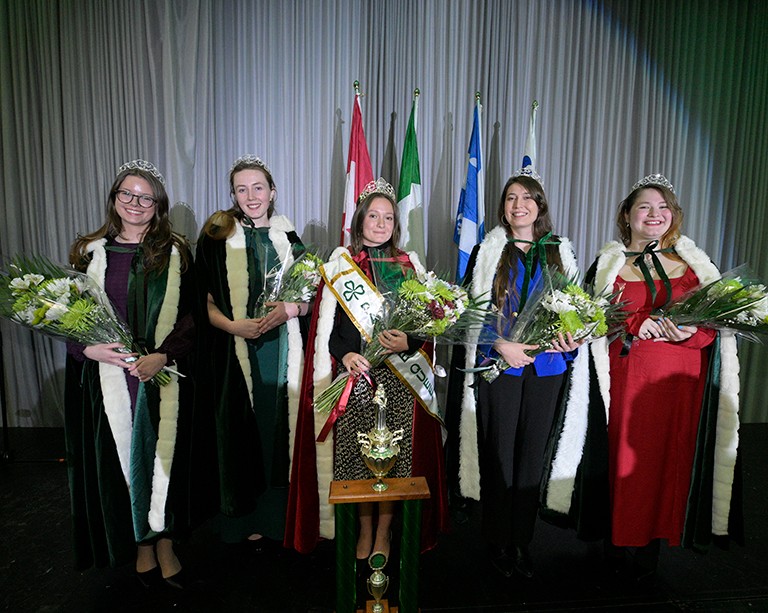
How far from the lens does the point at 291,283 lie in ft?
6.62

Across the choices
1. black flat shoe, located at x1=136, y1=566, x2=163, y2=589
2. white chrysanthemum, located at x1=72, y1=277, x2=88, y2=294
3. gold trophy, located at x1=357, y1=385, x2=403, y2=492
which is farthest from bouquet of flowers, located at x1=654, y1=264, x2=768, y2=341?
black flat shoe, located at x1=136, y1=566, x2=163, y2=589

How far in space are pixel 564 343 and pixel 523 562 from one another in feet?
3.56

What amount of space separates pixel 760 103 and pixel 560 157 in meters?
1.80

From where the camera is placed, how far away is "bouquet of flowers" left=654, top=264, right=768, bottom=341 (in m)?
1.70

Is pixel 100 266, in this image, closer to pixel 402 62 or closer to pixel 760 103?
pixel 402 62

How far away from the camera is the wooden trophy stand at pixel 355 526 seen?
139 centimetres

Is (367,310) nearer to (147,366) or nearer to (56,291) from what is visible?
(147,366)

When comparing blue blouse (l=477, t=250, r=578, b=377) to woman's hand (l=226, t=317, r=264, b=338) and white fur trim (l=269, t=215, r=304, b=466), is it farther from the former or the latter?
woman's hand (l=226, t=317, r=264, b=338)

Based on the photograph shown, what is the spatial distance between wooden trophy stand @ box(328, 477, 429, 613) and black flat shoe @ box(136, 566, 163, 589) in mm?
1003

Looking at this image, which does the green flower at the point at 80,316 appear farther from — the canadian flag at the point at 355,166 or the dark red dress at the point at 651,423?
the dark red dress at the point at 651,423

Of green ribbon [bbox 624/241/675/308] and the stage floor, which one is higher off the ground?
green ribbon [bbox 624/241/675/308]

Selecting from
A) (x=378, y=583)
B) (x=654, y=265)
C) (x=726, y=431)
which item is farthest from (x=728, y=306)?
(x=378, y=583)

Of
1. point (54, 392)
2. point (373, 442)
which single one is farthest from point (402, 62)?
point (54, 392)

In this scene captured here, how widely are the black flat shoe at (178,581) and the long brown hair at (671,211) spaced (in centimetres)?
253
